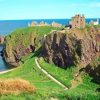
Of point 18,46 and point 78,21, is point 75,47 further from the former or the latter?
point 18,46

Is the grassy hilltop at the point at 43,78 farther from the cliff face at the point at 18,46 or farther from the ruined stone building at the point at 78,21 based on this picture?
the ruined stone building at the point at 78,21

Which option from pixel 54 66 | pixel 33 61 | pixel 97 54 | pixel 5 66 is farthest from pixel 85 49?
pixel 5 66

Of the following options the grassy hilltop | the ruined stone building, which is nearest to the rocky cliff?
the grassy hilltop

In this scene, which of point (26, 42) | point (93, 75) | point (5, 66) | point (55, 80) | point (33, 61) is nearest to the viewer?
point (93, 75)

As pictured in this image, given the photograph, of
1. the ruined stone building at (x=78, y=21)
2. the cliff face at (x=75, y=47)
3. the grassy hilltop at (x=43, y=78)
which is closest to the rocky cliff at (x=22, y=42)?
the grassy hilltop at (x=43, y=78)

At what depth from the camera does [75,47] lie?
Result: 82.6 meters

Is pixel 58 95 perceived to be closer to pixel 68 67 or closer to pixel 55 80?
pixel 55 80

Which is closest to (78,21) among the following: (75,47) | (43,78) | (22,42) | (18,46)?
(75,47)

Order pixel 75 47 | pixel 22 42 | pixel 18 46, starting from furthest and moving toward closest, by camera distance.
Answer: pixel 22 42
pixel 18 46
pixel 75 47

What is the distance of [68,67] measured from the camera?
83125 mm

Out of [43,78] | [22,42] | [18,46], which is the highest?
[43,78]

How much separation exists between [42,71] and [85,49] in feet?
35.9

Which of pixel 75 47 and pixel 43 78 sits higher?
pixel 75 47

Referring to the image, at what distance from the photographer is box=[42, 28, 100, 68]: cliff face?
266 feet
